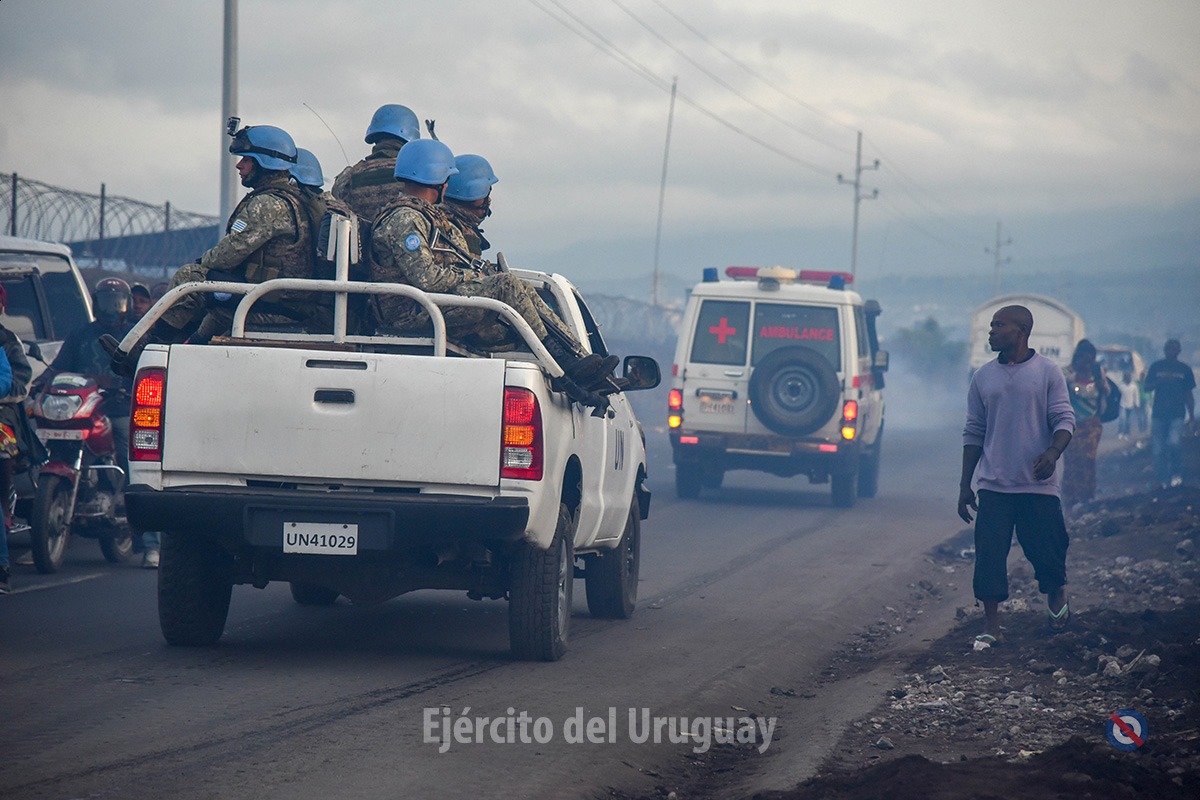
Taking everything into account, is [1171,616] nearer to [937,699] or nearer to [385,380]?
[937,699]

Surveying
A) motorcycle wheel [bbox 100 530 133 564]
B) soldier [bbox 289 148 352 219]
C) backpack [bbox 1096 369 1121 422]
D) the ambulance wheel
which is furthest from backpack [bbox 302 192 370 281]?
backpack [bbox 1096 369 1121 422]

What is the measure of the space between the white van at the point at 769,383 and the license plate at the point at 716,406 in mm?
11

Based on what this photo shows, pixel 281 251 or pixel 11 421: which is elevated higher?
pixel 281 251

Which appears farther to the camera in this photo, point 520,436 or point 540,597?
point 540,597

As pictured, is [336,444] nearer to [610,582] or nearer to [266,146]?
[266,146]

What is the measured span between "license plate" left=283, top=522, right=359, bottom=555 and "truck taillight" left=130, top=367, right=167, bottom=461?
2.21 ft

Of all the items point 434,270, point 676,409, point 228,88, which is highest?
point 228,88

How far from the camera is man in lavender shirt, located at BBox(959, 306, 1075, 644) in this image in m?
7.94

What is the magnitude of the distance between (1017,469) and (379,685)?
3577 mm

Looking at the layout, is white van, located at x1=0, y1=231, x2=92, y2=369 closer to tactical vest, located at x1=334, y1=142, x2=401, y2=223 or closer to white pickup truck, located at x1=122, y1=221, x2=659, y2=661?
tactical vest, located at x1=334, y1=142, x2=401, y2=223

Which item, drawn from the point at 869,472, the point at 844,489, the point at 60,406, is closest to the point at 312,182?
the point at 60,406

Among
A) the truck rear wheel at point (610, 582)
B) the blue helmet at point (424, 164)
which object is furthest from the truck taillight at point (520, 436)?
the truck rear wheel at point (610, 582)

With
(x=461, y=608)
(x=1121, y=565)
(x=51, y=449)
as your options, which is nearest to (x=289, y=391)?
(x=461, y=608)

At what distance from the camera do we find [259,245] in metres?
7.22
